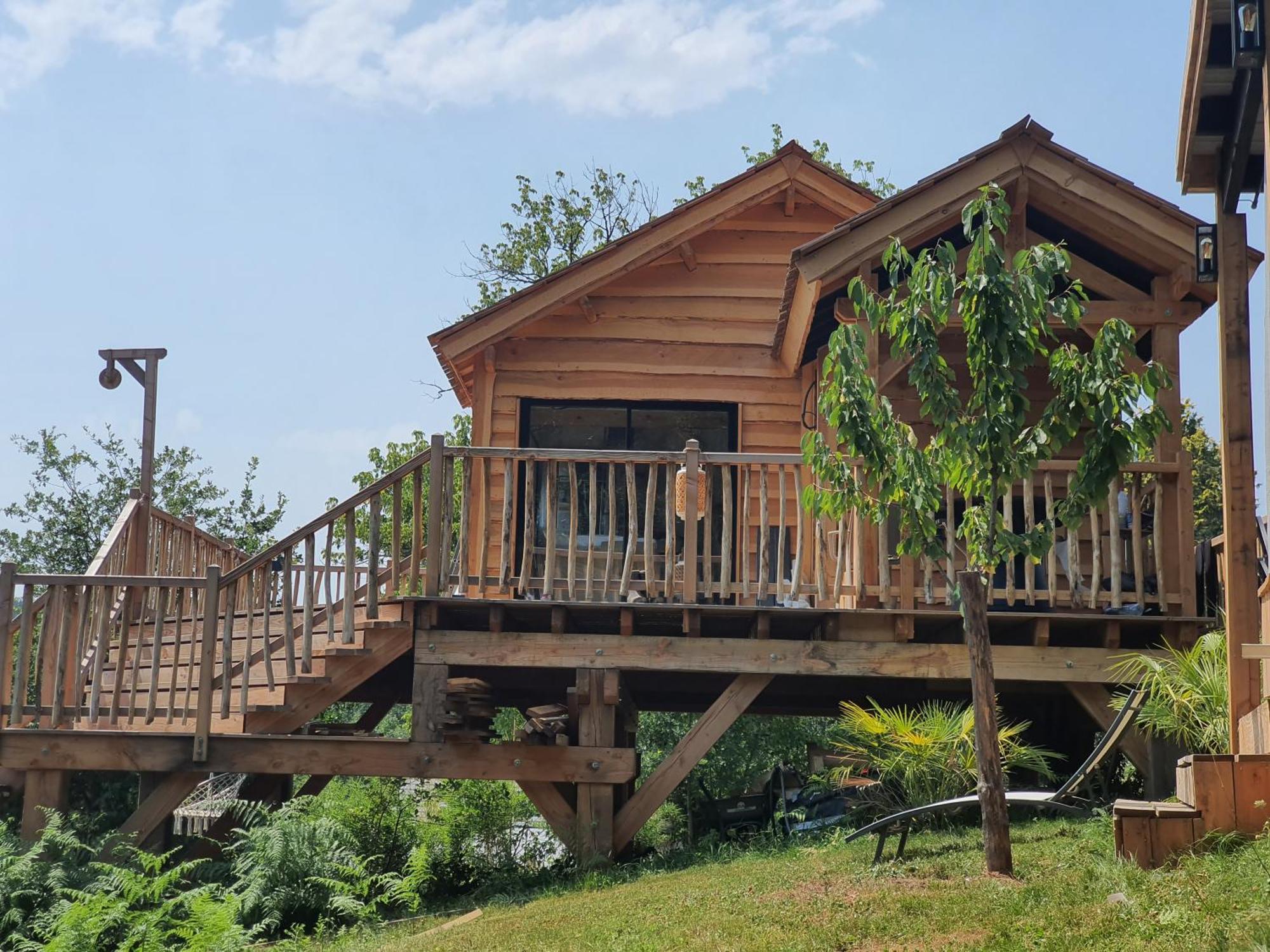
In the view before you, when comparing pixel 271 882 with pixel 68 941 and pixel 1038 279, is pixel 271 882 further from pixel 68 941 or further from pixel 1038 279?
pixel 1038 279

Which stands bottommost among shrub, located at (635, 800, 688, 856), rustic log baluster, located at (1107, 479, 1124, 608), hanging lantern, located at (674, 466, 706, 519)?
shrub, located at (635, 800, 688, 856)

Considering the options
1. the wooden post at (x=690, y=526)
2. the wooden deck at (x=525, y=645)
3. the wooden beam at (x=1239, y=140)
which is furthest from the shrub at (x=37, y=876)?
the wooden beam at (x=1239, y=140)

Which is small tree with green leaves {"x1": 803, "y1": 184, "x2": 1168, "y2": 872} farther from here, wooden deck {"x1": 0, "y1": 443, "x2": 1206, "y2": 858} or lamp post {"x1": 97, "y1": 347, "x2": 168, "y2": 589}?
lamp post {"x1": 97, "y1": 347, "x2": 168, "y2": 589}

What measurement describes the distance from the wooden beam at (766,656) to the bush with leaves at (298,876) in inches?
62.8

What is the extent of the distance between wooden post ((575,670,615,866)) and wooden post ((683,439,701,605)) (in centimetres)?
8

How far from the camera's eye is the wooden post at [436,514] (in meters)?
10.5

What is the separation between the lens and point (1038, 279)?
7.24m

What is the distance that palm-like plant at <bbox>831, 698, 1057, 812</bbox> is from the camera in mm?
9602

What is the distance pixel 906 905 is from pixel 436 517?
5081mm

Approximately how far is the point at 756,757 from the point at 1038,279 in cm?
1493

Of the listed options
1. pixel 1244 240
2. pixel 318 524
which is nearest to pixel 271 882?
pixel 318 524

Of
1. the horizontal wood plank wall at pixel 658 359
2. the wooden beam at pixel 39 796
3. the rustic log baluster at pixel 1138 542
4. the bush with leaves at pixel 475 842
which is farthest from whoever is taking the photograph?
the horizontal wood plank wall at pixel 658 359

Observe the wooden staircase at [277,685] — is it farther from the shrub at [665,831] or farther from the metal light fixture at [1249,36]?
the metal light fixture at [1249,36]

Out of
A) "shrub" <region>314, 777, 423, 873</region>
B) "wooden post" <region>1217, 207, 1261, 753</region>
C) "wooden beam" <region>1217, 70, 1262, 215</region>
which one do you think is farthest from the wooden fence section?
"wooden beam" <region>1217, 70, 1262, 215</region>
